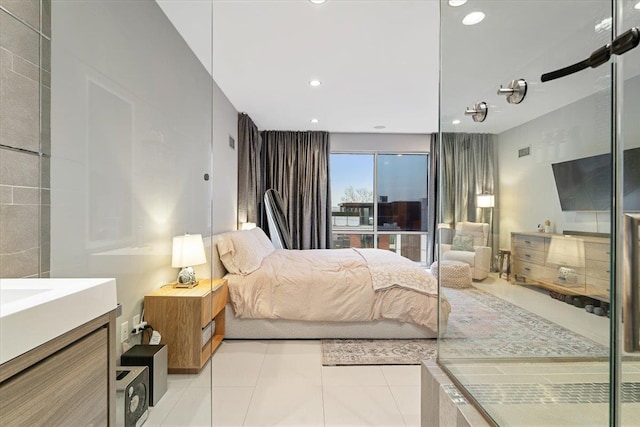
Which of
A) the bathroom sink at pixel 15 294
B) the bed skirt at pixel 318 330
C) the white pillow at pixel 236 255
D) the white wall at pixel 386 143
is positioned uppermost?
the white wall at pixel 386 143

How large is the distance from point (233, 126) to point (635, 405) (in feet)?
13.7

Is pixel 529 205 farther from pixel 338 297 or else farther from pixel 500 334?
pixel 338 297

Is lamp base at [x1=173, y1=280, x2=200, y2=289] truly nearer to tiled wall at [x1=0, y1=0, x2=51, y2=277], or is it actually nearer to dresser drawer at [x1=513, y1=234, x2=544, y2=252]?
tiled wall at [x1=0, y1=0, x2=51, y2=277]

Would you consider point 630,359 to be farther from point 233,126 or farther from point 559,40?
point 233,126

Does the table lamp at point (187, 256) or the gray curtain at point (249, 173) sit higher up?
the gray curtain at point (249, 173)

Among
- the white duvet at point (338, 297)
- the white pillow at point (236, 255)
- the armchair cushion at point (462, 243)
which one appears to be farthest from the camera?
the white pillow at point (236, 255)

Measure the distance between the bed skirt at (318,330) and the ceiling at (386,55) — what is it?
1.93 meters

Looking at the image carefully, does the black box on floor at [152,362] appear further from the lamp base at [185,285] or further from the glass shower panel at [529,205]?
the glass shower panel at [529,205]

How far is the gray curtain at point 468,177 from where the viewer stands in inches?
48.4

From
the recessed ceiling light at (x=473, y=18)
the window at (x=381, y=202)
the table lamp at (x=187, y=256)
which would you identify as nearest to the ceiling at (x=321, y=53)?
the recessed ceiling light at (x=473, y=18)

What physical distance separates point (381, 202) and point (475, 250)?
176 inches

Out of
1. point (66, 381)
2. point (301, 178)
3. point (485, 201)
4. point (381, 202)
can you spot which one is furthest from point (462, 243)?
point (381, 202)

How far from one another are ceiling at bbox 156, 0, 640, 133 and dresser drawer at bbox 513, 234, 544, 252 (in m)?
0.43

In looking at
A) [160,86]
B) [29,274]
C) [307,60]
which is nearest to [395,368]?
[29,274]
